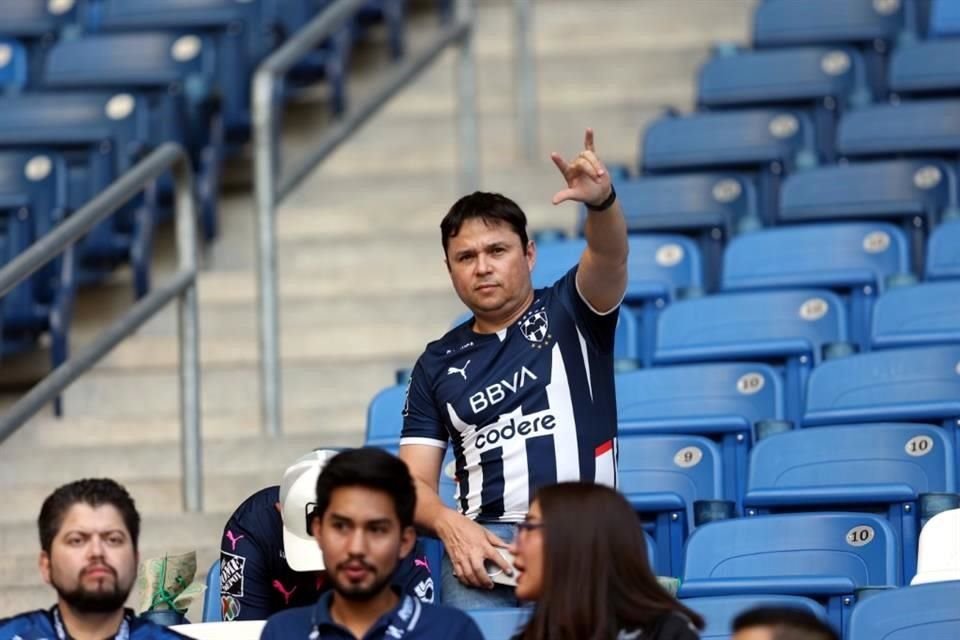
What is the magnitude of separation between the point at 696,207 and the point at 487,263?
8.55 feet

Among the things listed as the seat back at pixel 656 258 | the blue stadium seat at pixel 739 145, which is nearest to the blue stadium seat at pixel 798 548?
the seat back at pixel 656 258

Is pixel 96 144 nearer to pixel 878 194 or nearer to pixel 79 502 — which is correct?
pixel 878 194

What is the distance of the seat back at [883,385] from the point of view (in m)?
4.92

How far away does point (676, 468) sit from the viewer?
4758 mm

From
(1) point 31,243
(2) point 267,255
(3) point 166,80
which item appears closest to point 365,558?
(2) point 267,255

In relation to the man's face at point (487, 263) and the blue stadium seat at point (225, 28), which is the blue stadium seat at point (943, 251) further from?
the blue stadium seat at point (225, 28)

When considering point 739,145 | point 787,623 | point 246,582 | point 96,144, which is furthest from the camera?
point 96,144

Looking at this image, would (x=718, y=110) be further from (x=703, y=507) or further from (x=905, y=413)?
(x=703, y=507)

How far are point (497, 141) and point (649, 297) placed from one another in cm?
197

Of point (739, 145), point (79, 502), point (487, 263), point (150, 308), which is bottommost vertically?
point (79, 502)

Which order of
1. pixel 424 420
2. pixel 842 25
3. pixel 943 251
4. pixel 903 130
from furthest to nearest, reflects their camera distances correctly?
pixel 842 25 < pixel 903 130 < pixel 943 251 < pixel 424 420

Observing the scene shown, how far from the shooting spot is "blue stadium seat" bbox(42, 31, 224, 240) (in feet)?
23.1

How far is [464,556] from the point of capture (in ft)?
12.4

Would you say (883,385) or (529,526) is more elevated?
(883,385)
